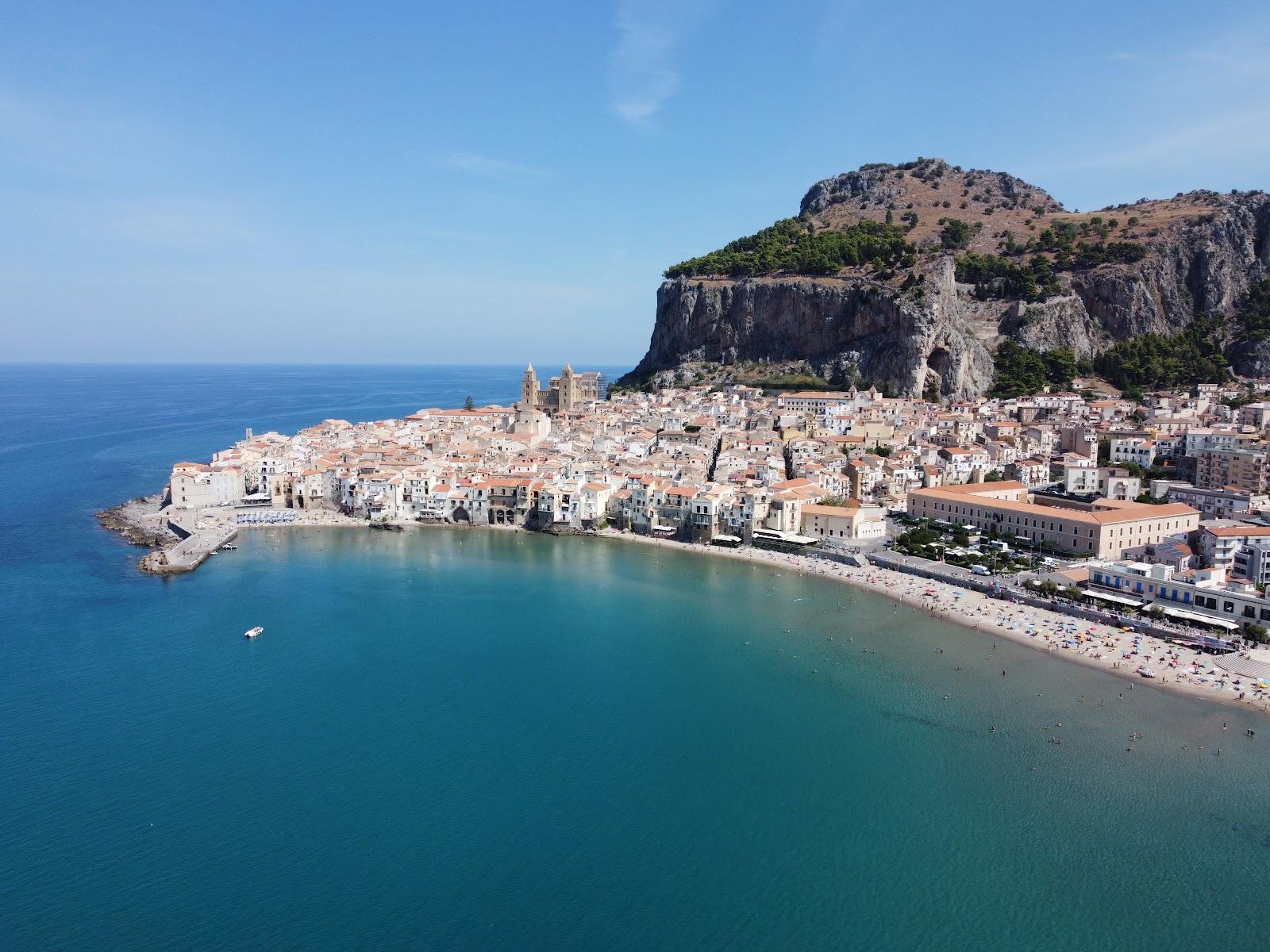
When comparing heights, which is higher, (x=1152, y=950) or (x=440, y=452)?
(x=440, y=452)

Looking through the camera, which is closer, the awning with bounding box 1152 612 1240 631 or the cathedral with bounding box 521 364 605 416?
the awning with bounding box 1152 612 1240 631

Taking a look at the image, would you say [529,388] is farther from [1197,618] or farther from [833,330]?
[1197,618]

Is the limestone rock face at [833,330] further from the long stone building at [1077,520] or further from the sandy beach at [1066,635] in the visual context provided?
the sandy beach at [1066,635]

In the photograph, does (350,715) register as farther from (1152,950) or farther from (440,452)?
(440,452)

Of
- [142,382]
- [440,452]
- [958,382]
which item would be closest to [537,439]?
[440,452]

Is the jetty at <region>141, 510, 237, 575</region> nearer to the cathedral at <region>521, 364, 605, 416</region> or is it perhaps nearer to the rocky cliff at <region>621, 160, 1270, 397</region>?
the cathedral at <region>521, 364, 605, 416</region>

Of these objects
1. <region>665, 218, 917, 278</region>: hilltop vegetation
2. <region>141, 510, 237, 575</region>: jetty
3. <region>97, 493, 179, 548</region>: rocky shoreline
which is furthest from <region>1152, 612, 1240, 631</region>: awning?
<region>665, 218, 917, 278</region>: hilltop vegetation
